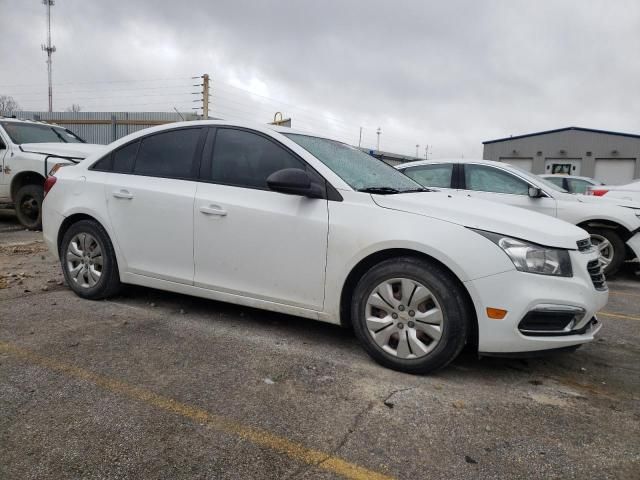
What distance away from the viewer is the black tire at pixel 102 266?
4.27 m

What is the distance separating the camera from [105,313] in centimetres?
407

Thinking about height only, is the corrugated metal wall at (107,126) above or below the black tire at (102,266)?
above

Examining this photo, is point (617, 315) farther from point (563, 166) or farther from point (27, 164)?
point (563, 166)

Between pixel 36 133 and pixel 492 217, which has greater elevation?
pixel 36 133

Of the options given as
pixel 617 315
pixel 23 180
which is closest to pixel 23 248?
pixel 23 180

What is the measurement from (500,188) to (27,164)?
7.61 metres

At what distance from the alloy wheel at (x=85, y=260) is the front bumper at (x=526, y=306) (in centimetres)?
322

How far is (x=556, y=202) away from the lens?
655 cm

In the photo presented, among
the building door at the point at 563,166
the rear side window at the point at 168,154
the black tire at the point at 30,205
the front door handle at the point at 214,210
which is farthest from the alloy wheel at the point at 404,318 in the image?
the building door at the point at 563,166

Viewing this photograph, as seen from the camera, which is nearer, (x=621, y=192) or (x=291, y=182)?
(x=291, y=182)

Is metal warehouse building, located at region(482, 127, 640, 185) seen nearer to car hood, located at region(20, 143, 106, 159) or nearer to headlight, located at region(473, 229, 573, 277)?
car hood, located at region(20, 143, 106, 159)

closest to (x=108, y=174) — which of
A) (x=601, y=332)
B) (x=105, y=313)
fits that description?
(x=105, y=313)

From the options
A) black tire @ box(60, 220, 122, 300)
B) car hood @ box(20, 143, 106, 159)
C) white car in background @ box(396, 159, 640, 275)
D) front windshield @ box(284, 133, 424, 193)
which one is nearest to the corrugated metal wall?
car hood @ box(20, 143, 106, 159)

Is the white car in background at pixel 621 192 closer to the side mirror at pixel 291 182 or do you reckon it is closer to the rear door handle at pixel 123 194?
the side mirror at pixel 291 182
